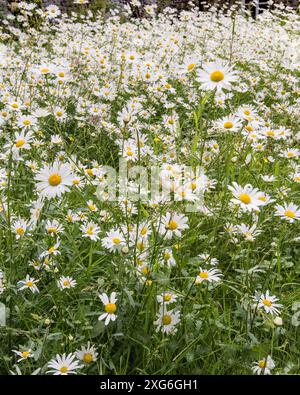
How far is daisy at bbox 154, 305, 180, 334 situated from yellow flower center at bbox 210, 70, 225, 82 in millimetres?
730

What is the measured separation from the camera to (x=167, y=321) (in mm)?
1433

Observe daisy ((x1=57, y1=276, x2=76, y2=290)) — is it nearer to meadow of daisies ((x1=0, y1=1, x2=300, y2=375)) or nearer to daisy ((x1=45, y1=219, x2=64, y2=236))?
meadow of daisies ((x1=0, y1=1, x2=300, y2=375))

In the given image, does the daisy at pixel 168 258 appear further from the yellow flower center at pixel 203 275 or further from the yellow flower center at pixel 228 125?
the yellow flower center at pixel 228 125

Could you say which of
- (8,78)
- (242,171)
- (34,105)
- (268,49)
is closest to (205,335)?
(242,171)

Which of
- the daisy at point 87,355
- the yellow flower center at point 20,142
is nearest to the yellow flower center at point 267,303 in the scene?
the daisy at point 87,355

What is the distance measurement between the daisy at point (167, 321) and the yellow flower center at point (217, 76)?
730mm

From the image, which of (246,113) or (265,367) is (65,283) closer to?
(265,367)

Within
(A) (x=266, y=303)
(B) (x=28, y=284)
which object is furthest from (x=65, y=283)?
(A) (x=266, y=303)

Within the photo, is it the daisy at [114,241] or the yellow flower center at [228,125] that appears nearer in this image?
the daisy at [114,241]

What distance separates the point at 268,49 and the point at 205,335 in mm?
5132

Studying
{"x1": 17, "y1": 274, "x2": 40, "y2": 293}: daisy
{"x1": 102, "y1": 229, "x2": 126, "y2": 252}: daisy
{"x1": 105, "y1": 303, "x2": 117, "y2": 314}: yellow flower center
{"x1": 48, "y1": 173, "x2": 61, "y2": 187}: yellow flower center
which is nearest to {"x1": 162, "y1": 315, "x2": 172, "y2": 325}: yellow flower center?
{"x1": 105, "y1": 303, "x2": 117, "y2": 314}: yellow flower center

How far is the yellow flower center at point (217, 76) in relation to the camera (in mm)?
1516

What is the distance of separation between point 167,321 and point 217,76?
0.77 metres

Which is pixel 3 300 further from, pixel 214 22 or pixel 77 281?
pixel 214 22
